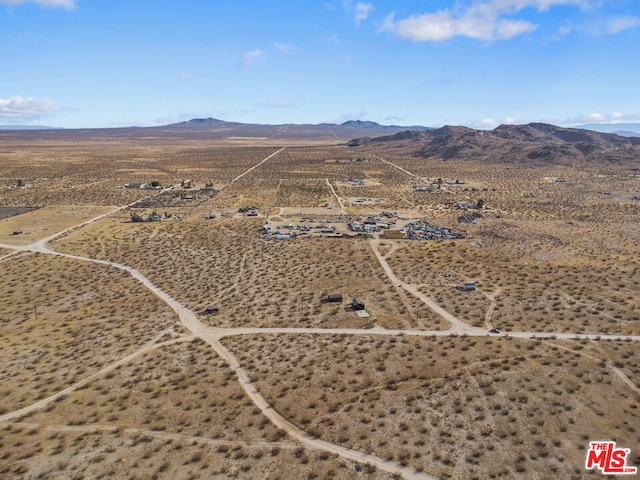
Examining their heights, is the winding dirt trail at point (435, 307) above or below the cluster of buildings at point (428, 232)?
below

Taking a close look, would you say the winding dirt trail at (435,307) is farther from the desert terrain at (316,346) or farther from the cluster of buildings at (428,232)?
the cluster of buildings at (428,232)

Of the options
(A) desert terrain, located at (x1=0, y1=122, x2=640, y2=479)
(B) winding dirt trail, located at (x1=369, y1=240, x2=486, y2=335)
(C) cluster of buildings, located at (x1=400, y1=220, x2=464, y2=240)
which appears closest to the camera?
(A) desert terrain, located at (x1=0, y1=122, x2=640, y2=479)

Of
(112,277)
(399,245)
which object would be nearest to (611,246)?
(399,245)

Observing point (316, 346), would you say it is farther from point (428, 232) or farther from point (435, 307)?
point (428, 232)

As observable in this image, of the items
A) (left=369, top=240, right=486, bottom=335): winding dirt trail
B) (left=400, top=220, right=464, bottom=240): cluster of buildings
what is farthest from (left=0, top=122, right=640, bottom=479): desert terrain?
(left=400, top=220, right=464, bottom=240): cluster of buildings

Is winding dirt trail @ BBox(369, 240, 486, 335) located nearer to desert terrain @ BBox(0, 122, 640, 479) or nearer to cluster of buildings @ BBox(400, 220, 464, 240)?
desert terrain @ BBox(0, 122, 640, 479)

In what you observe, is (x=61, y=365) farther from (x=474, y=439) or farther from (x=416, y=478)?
(x=474, y=439)

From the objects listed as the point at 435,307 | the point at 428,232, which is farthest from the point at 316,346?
the point at 428,232

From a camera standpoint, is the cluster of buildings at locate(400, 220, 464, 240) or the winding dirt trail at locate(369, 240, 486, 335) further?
the cluster of buildings at locate(400, 220, 464, 240)

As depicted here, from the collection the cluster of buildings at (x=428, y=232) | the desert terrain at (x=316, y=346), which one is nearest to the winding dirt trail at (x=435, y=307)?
the desert terrain at (x=316, y=346)
